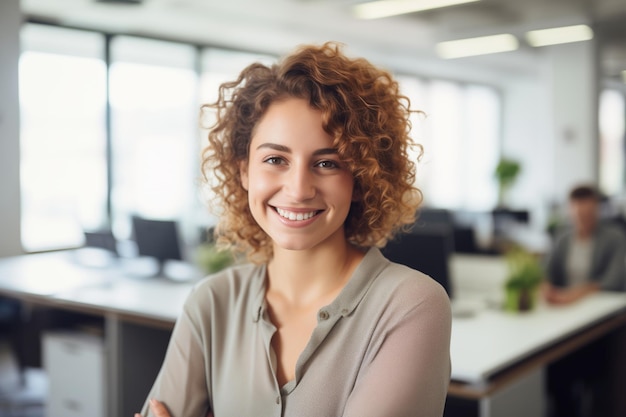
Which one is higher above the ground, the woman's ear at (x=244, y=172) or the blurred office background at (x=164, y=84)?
the blurred office background at (x=164, y=84)

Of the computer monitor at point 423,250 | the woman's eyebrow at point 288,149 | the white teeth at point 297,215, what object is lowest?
the computer monitor at point 423,250

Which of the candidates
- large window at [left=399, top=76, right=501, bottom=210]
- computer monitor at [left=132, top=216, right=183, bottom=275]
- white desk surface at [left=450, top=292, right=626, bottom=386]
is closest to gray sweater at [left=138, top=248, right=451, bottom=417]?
white desk surface at [left=450, top=292, right=626, bottom=386]

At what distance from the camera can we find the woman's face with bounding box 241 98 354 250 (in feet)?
4.68

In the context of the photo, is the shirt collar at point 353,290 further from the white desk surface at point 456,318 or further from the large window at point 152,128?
the large window at point 152,128

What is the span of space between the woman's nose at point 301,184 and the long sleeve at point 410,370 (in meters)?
0.31

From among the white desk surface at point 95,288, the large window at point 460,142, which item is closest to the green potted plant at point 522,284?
the white desk surface at point 95,288

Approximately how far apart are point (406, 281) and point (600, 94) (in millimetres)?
8945

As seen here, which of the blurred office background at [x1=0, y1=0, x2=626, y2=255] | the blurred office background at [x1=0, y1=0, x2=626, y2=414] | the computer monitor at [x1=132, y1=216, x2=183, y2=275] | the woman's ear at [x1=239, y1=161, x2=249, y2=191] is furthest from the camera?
the blurred office background at [x1=0, y1=0, x2=626, y2=255]

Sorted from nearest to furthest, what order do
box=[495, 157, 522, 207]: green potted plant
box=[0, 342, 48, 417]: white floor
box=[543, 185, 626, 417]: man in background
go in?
box=[543, 185, 626, 417]: man in background, box=[0, 342, 48, 417]: white floor, box=[495, 157, 522, 207]: green potted plant

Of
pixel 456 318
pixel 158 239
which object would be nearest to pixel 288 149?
pixel 456 318

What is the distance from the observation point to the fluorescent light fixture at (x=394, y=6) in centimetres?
569

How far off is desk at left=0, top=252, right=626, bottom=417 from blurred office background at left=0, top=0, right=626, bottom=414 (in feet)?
4.79

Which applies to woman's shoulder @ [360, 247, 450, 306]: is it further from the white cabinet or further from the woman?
the white cabinet

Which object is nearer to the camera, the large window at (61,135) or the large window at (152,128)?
the large window at (61,135)
